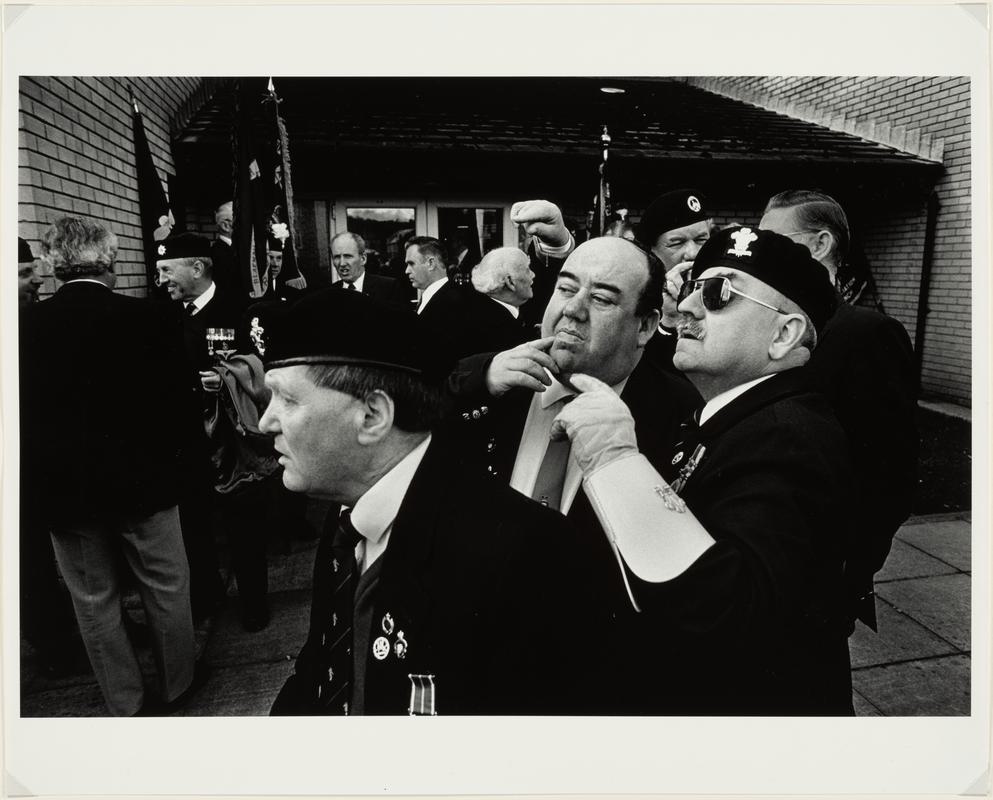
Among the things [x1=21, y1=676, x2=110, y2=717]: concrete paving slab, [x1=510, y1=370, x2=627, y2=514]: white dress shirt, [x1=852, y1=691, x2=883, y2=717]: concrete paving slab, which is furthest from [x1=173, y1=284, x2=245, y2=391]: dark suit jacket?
[x1=852, y1=691, x2=883, y2=717]: concrete paving slab

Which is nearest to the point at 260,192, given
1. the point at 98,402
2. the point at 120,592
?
the point at 98,402

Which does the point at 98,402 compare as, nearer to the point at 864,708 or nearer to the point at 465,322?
the point at 465,322

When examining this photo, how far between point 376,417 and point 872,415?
5.85 feet

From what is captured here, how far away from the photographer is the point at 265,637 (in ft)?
10.7

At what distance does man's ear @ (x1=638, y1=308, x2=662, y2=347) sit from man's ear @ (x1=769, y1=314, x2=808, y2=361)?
0.39 m

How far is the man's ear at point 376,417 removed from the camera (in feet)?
4.23

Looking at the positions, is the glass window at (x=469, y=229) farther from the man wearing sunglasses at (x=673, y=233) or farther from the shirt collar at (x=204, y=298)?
the man wearing sunglasses at (x=673, y=233)

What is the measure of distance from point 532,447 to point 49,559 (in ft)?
9.34

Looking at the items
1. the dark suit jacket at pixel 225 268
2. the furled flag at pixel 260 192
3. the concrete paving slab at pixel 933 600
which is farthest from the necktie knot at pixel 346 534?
the concrete paving slab at pixel 933 600

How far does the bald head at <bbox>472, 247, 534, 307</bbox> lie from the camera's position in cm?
321

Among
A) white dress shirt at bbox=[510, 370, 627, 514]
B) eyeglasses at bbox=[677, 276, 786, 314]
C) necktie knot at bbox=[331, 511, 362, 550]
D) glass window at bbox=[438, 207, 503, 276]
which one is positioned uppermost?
glass window at bbox=[438, 207, 503, 276]

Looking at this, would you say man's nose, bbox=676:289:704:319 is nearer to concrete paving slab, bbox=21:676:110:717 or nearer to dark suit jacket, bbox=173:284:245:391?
dark suit jacket, bbox=173:284:245:391
